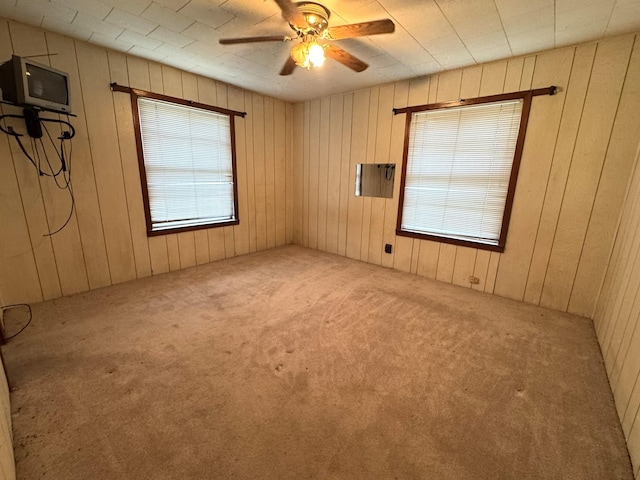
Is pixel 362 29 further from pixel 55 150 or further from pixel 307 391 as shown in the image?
pixel 55 150

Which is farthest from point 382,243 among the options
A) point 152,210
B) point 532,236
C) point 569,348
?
point 152,210

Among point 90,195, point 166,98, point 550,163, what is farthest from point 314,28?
point 90,195

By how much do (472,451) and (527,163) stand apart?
265cm

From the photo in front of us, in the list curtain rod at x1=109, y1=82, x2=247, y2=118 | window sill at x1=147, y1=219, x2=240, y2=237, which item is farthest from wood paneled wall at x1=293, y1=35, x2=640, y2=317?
window sill at x1=147, y1=219, x2=240, y2=237

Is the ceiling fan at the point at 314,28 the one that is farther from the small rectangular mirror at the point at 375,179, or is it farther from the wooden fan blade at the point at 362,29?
the small rectangular mirror at the point at 375,179

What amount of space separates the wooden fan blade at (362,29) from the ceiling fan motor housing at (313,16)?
69 millimetres

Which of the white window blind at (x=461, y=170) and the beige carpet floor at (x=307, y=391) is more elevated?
the white window blind at (x=461, y=170)

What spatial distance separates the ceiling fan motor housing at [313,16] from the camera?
5.78 ft

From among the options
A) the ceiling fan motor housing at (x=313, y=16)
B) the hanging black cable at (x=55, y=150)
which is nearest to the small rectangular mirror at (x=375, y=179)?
the ceiling fan motor housing at (x=313, y=16)

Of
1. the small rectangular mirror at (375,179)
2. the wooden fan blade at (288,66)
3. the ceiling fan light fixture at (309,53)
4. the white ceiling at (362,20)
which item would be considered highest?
the white ceiling at (362,20)

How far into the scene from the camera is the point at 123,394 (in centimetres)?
158

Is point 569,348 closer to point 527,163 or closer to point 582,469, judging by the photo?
point 582,469

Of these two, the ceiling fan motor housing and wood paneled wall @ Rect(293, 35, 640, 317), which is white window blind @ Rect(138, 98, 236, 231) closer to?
wood paneled wall @ Rect(293, 35, 640, 317)

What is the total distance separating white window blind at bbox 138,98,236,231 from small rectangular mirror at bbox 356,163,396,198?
1.90 meters
